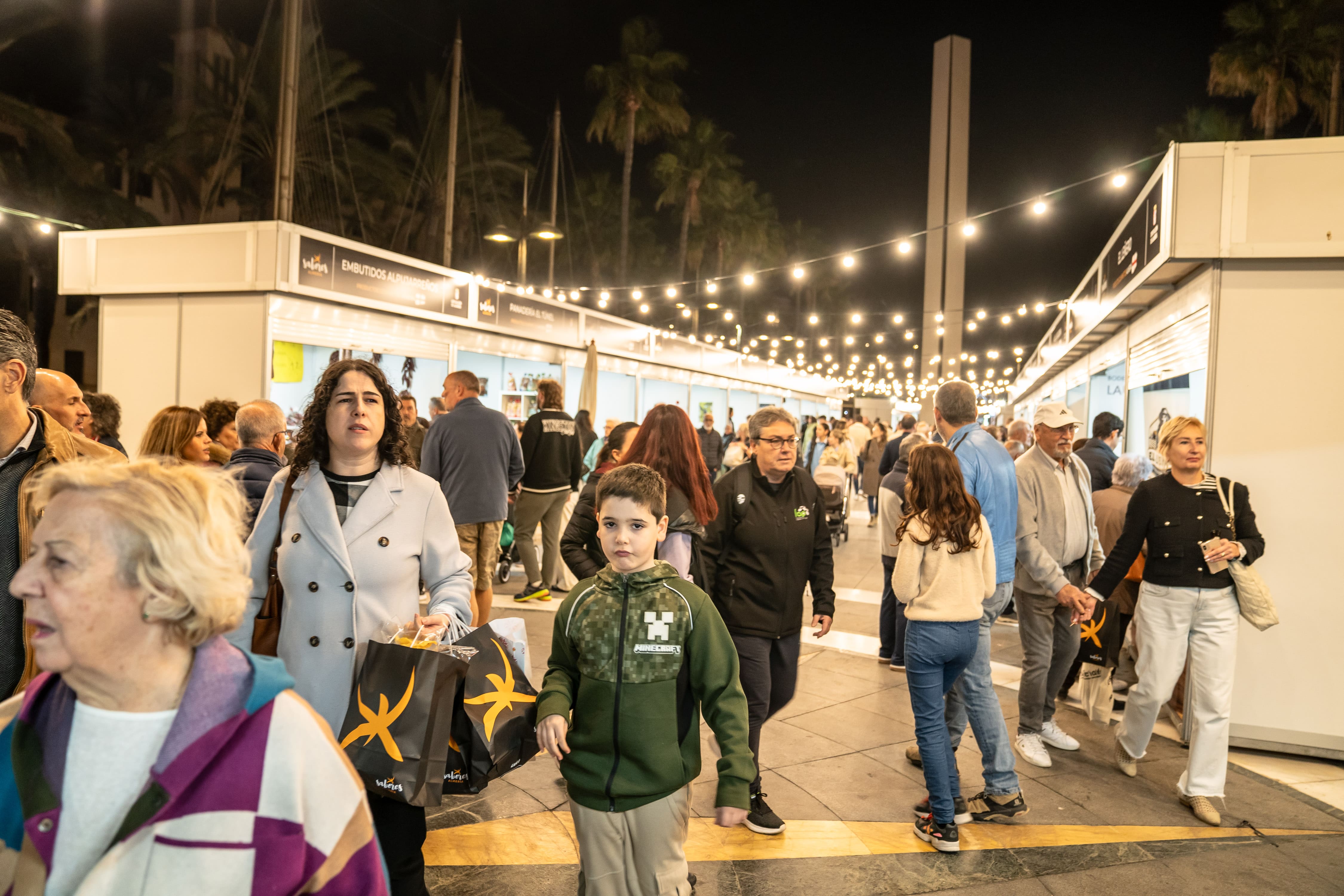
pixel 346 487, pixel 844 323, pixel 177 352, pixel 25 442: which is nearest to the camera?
pixel 25 442

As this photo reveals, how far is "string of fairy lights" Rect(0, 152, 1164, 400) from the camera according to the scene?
13414 millimetres

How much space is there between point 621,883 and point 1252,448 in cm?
464

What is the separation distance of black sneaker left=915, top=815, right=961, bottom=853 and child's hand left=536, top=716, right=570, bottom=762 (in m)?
2.10

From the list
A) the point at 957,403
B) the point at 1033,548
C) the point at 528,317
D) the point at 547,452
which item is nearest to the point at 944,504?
the point at 957,403

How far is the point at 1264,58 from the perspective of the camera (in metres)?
21.9

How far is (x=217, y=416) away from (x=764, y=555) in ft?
11.9

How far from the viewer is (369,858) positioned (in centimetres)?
132

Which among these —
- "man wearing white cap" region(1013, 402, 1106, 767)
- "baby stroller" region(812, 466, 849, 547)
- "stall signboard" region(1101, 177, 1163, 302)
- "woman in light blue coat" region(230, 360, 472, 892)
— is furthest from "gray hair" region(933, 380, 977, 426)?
"baby stroller" region(812, 466, 849, 547)

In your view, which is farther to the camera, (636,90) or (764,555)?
(636,90)

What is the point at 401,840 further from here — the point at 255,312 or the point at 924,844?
the point at 255,312

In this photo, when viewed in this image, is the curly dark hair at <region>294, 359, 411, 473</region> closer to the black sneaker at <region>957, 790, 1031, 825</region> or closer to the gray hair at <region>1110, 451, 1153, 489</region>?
the black sneaker at <region>957, 790, 1031, 825</region>

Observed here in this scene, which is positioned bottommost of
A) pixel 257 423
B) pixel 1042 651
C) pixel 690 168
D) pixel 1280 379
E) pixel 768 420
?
pixel 1042 651

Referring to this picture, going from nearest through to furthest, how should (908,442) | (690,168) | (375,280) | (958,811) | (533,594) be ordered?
(958,811) → (533,594) → (908,442) → (375,280) → (690,168)

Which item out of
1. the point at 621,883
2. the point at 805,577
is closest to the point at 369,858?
the point at 621,883
